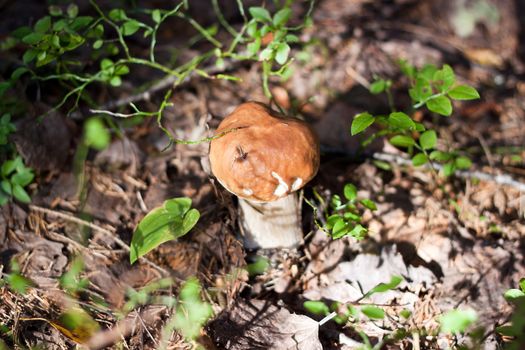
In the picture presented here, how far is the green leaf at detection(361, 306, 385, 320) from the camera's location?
223 centimetres

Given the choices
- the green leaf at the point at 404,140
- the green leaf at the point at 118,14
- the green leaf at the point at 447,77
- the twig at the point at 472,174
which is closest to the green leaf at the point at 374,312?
the green leaf at the point at 404,140

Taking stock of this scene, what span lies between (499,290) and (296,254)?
1138 millimetres

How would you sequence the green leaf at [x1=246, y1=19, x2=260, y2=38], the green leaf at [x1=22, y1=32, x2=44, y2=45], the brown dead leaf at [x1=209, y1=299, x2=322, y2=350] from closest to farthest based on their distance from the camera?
the brown dead leaf at [x1=209, y1=299, x2=322, y2=350]
the green leaf at [x1=22, y1=32, x2=44, y2=45]
the green leaf at [x1=246, y1=19, x2=260, y2=38]

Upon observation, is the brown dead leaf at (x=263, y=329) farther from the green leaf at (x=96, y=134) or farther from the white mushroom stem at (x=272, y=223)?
the green leaf at (x=96, y=134)

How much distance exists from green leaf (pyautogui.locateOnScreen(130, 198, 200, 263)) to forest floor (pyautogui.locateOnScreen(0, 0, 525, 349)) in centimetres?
27

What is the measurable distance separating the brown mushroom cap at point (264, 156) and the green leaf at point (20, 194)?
122 cm

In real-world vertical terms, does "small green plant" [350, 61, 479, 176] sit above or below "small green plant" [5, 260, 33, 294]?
above

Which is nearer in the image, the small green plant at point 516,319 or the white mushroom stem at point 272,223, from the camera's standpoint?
the small green plant at point 516,319

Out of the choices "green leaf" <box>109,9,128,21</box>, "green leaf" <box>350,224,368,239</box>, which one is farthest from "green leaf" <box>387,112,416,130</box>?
"green leaf" <box>109,9,128,21</box>

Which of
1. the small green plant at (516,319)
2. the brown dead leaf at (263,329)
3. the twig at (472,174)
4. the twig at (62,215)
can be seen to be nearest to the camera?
the small green plant at (516,319)

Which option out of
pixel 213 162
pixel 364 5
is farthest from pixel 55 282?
pixel 364 5

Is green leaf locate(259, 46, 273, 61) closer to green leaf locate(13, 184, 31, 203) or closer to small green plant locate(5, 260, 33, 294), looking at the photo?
green leaf locate(13, 184, 31, 203)

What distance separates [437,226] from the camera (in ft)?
9.01

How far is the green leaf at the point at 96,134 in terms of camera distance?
294 centimetres
